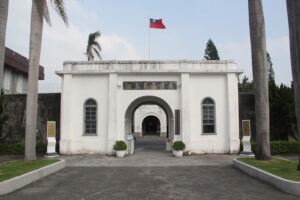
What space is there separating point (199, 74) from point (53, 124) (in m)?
8.89

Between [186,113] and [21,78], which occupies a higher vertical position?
[21,78]

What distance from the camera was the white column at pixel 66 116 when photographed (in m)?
13.2

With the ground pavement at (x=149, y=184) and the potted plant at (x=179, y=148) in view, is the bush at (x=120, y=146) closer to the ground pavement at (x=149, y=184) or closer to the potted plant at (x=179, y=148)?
the ground pavement at (x=149, y=184)

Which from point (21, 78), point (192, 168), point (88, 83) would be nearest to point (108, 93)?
point (88, 83)

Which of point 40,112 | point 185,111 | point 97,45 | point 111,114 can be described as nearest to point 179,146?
point 185,111

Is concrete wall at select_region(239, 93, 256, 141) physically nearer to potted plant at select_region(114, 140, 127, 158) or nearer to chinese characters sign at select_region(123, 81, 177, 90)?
chinese characters sign at select_region(123, 81, 177, 90)

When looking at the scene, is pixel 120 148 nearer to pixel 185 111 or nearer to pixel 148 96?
pixel 148 96

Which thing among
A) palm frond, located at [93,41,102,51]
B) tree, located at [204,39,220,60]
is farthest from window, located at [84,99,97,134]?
tree, located at [204,39,220,60]

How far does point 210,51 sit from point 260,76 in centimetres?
2750

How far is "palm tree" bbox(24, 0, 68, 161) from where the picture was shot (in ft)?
31.5

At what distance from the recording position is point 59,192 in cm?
632

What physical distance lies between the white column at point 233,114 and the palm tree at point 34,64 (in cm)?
946

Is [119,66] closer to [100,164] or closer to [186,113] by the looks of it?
[186,113]

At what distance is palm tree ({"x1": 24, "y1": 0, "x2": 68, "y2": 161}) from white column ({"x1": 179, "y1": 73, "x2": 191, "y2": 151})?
709 centimetres
